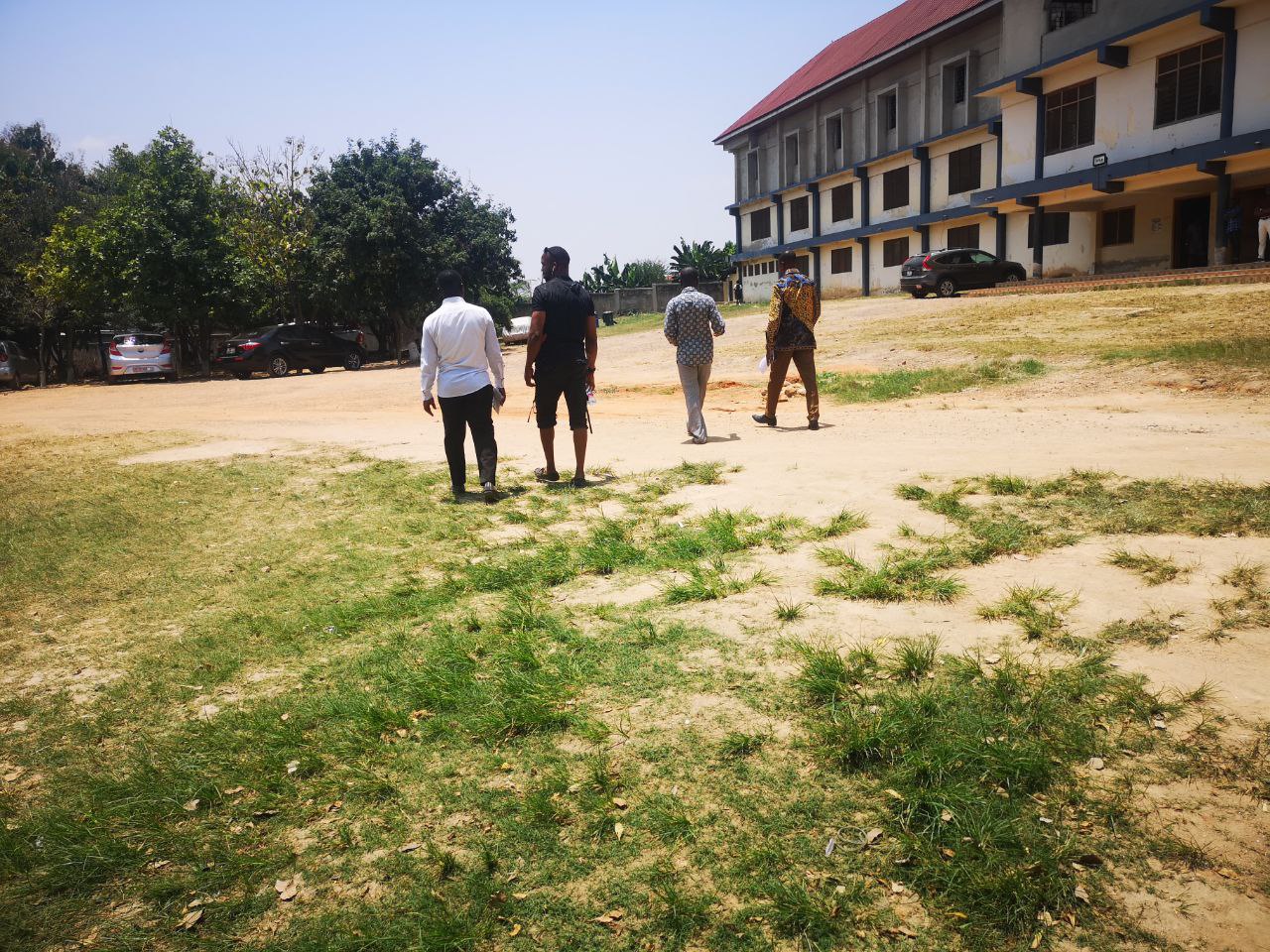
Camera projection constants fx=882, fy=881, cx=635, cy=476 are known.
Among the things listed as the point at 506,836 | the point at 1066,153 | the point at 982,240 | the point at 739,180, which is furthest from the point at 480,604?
the point at 739,180

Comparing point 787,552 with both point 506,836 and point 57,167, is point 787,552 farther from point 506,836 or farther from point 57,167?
point 57,167

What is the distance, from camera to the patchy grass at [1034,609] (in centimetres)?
398

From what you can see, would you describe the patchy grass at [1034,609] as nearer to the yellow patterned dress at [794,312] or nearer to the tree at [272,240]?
the yellow patterned dress at [794,312]

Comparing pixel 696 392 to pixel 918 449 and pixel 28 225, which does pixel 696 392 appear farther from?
pixel 28 225

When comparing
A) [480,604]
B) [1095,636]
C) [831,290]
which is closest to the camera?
[1095,636]

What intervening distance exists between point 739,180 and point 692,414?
133 ft

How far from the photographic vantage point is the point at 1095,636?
3.88 meters

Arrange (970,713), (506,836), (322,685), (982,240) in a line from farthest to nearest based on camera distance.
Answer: (982,240), (322,685), (970,713), (506,836)

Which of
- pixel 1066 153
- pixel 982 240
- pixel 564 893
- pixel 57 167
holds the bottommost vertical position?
pixel 564 893

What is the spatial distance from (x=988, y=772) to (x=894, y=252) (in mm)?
36752

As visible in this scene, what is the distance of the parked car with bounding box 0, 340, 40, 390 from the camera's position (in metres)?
30.2

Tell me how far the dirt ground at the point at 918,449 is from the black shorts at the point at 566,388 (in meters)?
0.98

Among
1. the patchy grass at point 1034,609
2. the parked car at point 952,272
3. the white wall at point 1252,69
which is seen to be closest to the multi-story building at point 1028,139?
the white wall at point 1252,69

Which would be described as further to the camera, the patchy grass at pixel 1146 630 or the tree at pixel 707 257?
the tree at pixel 707 257
